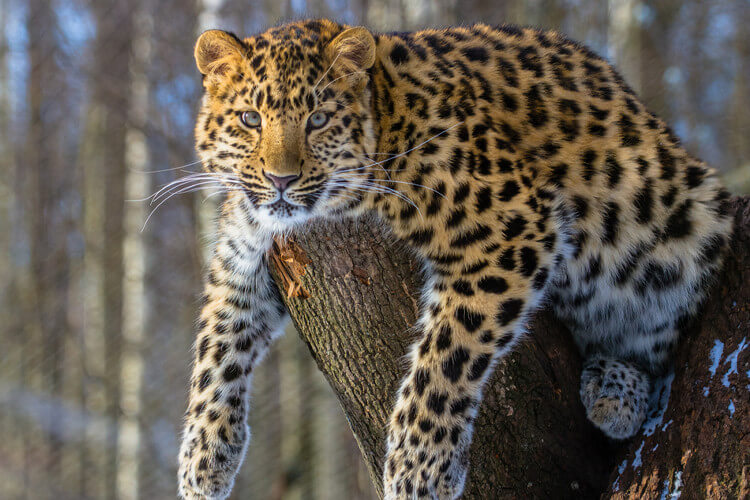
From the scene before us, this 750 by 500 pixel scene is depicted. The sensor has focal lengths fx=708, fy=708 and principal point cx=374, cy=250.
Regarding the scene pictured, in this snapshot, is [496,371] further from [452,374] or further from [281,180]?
[281,180]

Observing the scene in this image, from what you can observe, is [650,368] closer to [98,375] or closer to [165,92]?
[165,92]

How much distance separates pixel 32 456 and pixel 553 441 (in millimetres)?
7617

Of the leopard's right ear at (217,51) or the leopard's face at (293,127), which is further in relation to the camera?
the leopard's right ear at (217,51)

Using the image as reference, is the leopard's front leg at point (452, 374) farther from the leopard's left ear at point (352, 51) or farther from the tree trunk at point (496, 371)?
the leopard's left ear at point (352, 51)

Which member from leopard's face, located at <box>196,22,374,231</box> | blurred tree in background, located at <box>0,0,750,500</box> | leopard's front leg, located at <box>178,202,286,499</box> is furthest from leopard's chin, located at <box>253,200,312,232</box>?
blurred tree in background, located at <box>0,0,750,500</box>

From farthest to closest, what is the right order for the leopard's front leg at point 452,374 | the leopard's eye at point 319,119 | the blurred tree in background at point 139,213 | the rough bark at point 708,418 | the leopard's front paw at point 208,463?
the blurred tree in background at point 139,213
the leopard's front paw at point 208,463
the leopard's eye at point 319,119
the leopard's front leg at point 452,374
the rough bark at point 708,418

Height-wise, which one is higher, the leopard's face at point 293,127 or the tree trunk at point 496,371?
the leopard's face at point 293,127

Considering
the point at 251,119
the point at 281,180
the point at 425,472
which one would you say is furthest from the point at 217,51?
the point at 425,472

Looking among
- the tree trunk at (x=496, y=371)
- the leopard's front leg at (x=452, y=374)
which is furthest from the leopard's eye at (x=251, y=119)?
the leopard's front leg at (x=452, y=374)

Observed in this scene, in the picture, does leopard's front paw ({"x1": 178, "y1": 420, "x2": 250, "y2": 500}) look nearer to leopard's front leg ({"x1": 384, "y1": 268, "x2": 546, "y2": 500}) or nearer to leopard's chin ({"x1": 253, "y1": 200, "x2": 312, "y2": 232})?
leopard's front leg ({"x1": 384, "y1": 268, "x2": 546, "y2": 500})

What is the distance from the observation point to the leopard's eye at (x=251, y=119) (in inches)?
112

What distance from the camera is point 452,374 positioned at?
2730 mm

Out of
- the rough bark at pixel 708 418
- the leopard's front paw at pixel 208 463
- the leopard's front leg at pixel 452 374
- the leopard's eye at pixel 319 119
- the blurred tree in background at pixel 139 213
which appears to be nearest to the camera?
the rough bark at pixel 708 418

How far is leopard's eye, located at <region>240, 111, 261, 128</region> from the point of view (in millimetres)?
2854
